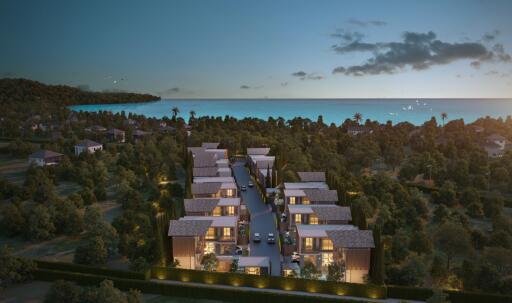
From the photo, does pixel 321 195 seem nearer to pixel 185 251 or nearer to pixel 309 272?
pixel 309 272

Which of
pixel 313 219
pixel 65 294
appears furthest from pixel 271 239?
pixel 65 294

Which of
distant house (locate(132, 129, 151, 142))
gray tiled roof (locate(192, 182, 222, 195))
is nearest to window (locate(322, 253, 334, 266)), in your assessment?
gray tiled roof (locate(192, 182, 222, 195))

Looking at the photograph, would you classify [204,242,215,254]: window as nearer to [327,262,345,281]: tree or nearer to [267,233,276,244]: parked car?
[267,233,276,244]: parked car

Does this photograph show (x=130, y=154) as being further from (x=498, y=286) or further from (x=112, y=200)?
(x=498, y=286)

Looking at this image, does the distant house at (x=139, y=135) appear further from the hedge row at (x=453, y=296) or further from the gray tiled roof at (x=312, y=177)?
the hedge row at (x=453, y=296)

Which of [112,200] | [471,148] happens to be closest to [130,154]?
[112,200]

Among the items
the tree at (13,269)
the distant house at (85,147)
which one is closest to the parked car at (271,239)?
the tree at (13,269)
